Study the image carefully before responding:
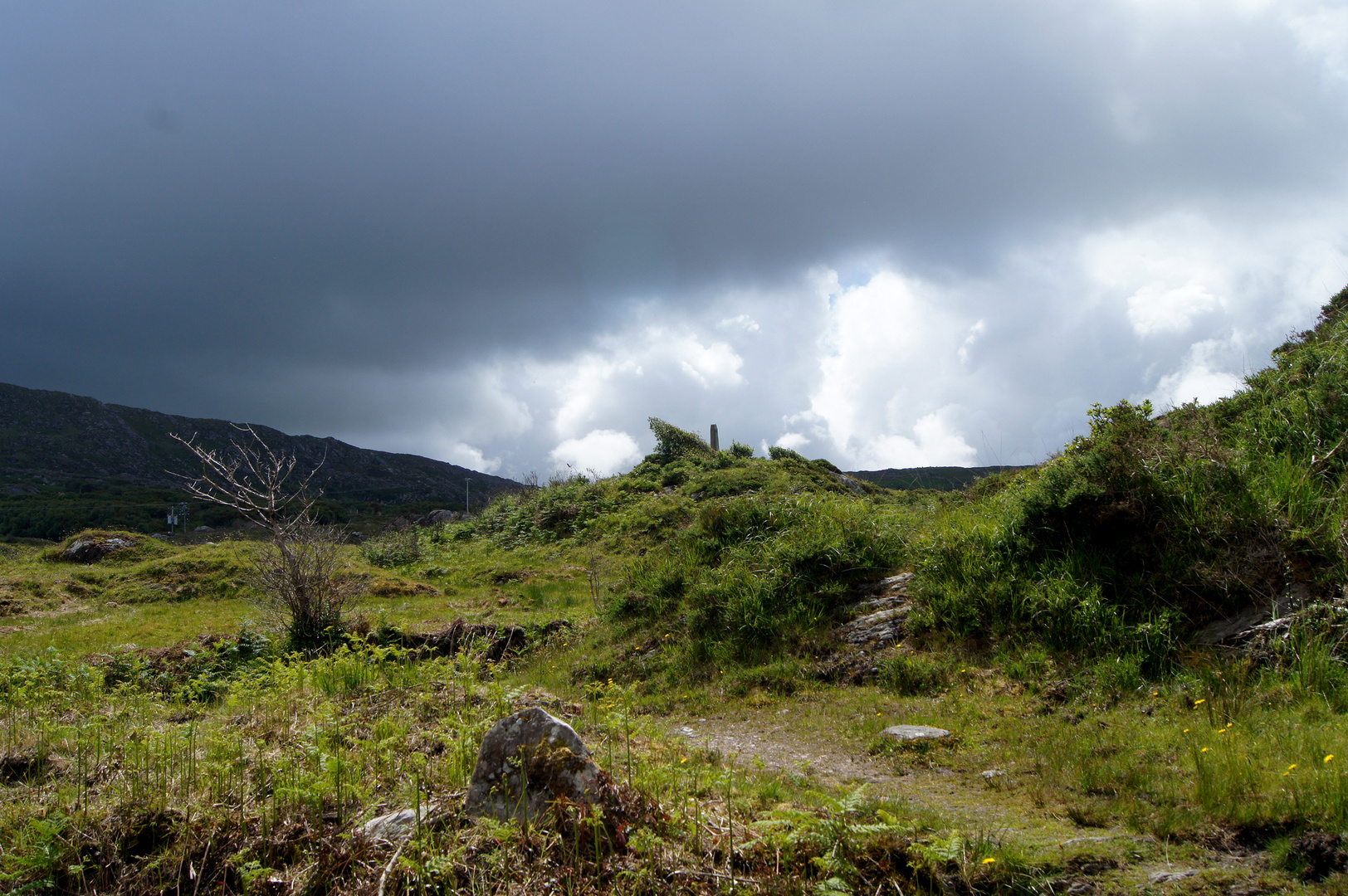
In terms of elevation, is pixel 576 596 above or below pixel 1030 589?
below

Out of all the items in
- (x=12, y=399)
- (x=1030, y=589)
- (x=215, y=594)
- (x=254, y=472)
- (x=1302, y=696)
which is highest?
(x=12, y=399)

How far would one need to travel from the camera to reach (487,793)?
363cm

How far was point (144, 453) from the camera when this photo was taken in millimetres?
89375

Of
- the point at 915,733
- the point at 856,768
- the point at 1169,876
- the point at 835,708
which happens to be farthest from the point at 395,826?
the point at 835,708

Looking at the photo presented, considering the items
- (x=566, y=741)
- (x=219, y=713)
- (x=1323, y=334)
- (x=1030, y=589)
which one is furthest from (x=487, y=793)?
(x=1323, y=334)

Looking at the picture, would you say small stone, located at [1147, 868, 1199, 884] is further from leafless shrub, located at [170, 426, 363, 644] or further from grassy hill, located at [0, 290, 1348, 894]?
leafless shrub, located at [170, 426, 363, 644]

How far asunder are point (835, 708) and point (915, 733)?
46.4 inches

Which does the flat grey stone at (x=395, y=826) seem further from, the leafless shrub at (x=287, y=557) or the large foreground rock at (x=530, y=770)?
the leafless shrub at (x=287, y=557)

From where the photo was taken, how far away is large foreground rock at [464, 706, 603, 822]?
11.4 feet

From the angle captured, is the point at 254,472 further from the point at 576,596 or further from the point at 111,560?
the point at 111,560

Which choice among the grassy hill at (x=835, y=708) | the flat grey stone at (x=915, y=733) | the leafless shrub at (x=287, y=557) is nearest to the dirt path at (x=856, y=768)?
the grassy hill at (x=835, y=708)

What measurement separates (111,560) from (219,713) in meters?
15.2

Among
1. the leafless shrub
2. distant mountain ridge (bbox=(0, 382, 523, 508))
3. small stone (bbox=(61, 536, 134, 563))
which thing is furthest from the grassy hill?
distant mountain ridge (bbox=(0, 382, 523, 508))

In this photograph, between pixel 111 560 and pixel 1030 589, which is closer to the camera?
pixel 1030 589
